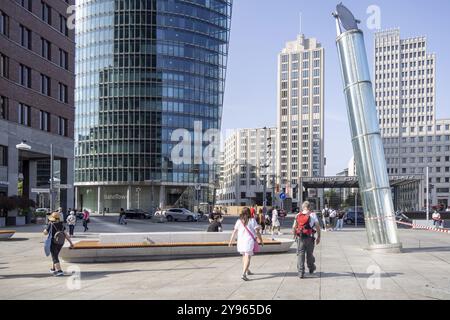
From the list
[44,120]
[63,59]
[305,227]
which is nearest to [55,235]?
[305,227]

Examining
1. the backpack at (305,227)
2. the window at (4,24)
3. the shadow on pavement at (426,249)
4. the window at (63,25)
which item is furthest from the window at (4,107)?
the backpack at (305,227)

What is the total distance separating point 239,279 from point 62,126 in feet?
142

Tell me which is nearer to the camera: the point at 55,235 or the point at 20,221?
the point at 55,235

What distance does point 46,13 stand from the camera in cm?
4841

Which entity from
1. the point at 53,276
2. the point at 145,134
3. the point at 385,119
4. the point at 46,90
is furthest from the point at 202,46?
the point at 53,276

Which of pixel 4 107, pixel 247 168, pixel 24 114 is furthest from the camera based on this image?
pixel 247 168

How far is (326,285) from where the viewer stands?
1069cm

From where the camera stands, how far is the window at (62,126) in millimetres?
50656

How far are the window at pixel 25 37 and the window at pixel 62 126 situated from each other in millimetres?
8127

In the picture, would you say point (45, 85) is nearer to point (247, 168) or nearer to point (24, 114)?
point (24, 114)

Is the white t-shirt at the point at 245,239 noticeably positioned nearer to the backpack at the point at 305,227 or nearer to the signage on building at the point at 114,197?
the backpack at the point at 305,227

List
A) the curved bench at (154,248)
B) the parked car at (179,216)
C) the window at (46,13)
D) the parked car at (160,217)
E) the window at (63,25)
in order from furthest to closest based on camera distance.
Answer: the parked car at (179,216)
the parked car at (160,217)
the window at (63,25)
the window at (46,13)
the curved bench at (154,248)
